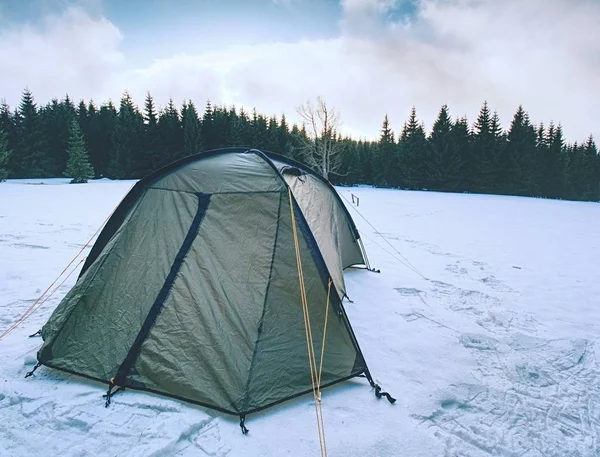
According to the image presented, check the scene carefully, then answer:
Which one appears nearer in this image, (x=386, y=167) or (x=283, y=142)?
(x=386, y=167)

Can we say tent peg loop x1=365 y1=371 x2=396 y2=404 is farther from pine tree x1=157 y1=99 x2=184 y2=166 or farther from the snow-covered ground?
pine tree x1=157 y1=99 x2=184 y2=166

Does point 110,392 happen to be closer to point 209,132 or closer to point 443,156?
point 443,156

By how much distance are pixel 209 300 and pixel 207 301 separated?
0.02 meters

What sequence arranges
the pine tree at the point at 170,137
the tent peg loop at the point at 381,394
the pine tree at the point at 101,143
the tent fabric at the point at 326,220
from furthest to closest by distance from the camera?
1. the pine tree at the point at 101,143
2. the pine tree at the point at 170,137
3. the tent fabric at the point at 326,220
4. the tent peg loop at the point at 381,394

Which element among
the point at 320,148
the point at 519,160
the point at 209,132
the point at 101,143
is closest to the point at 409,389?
the point at 320,148

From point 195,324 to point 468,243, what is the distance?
382 inches

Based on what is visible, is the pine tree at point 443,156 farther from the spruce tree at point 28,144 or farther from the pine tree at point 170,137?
the spruce tree at point 28,144

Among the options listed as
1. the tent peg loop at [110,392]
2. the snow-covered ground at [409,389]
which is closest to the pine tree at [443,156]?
the snow-covered ground at [409,389]

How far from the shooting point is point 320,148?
33938 mm

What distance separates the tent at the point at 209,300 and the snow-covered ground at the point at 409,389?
0.71 feet

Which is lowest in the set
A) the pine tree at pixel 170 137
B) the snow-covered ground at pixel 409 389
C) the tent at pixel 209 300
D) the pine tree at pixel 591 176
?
the snow-covered ground at pixel 409 389

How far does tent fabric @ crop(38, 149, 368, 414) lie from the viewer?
288 centimetres

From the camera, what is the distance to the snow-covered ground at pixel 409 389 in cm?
246

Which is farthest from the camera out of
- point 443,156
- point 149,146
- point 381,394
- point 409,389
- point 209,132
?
point 209,132
